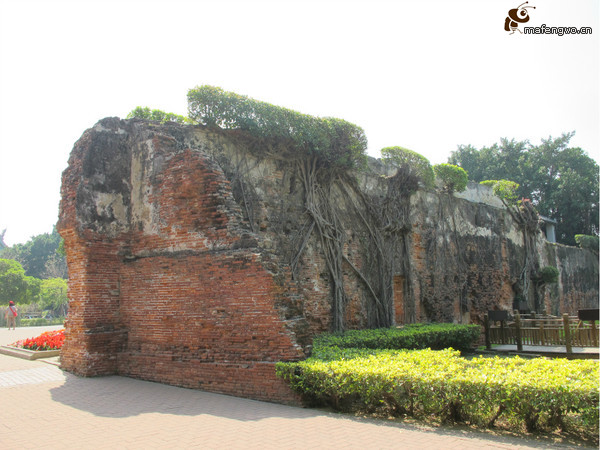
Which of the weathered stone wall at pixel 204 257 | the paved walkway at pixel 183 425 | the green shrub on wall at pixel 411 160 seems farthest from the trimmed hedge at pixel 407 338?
the green shrub on wall at pixel 411 160

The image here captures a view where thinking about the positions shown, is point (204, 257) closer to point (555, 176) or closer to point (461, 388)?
point (461, 388)

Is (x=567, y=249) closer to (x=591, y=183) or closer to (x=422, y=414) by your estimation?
(x=591, y=183)

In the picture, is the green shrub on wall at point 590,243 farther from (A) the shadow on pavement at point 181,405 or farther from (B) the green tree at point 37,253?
(B) the green tree at point 37,253

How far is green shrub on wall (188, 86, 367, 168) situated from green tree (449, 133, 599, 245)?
26.0 m

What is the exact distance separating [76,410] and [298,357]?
2.91 m

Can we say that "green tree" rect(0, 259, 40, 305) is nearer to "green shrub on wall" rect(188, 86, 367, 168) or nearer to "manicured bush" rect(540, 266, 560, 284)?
"green shrub on wall" rect(188, 86, 367, 168)

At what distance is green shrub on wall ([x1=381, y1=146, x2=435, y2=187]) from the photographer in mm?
13797

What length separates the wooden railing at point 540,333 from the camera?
1175 cm

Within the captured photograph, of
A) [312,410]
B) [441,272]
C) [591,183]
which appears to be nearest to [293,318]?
[312,410]

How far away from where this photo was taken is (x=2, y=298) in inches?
1098

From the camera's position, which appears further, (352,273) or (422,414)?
(352,273)

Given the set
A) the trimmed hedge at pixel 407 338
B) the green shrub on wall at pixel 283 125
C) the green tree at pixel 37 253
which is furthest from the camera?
the green tree at pixel 37 253

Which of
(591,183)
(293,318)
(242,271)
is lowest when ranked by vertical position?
(293,318)

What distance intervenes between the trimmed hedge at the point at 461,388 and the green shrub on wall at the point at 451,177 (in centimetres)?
1130
